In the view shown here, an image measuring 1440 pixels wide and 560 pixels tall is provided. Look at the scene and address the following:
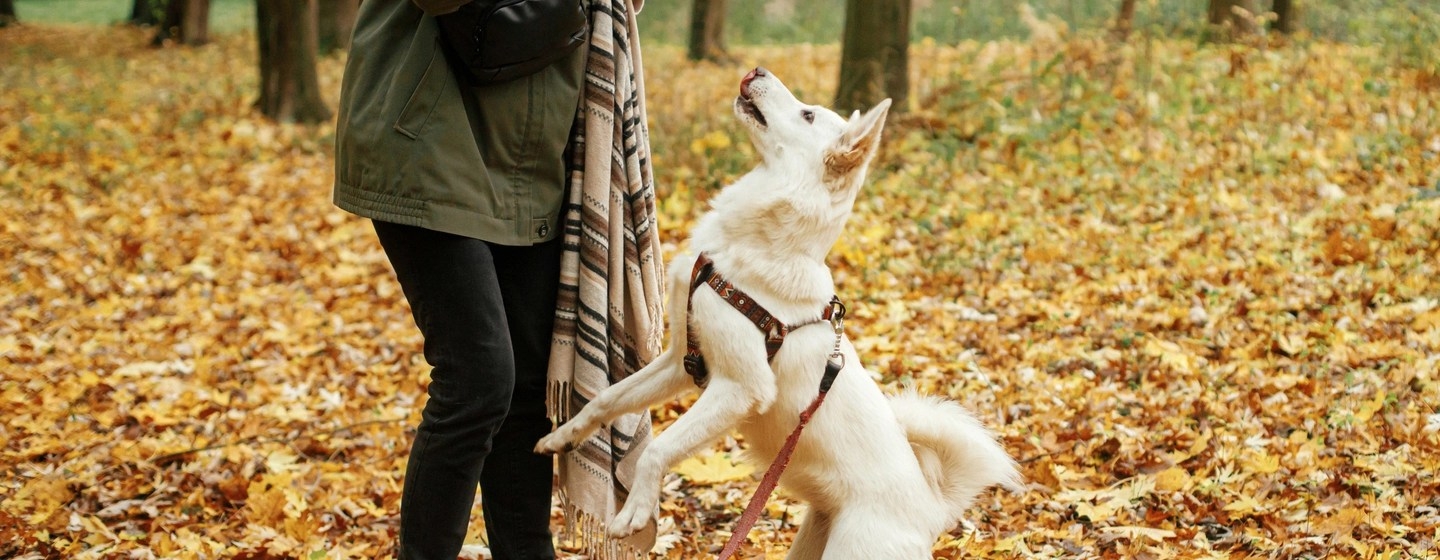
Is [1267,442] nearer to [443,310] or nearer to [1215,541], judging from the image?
[1215,541]

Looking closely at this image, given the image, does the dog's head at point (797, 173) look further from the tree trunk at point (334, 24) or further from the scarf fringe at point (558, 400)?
the tree trunk at point (334, 24)

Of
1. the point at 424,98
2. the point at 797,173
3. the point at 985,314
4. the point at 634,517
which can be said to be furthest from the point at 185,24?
the point at 634,517

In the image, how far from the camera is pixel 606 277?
112 inches

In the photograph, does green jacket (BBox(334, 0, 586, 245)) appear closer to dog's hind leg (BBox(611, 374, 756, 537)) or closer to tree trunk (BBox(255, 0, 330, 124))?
dog's hind leg (BBox(611, 374, 756, 537))

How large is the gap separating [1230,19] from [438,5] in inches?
377

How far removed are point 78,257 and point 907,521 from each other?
676 centimetres

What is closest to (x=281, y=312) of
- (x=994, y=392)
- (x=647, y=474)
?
(x=994, y=392)

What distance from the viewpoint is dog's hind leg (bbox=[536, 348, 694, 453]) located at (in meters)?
2.76

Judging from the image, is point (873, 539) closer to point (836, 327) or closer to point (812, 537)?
point (812, 537)

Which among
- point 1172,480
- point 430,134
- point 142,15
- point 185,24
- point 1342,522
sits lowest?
point 142,15

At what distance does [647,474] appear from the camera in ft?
8.43

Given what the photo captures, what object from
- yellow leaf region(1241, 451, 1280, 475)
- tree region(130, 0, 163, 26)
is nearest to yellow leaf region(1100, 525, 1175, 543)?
yellow leaf region(1241, 451, 1280, 475)

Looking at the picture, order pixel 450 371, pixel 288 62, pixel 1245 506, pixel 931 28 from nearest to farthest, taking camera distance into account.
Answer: pixel 450 371 < pixel 1245 506 < pixel 288 62 < pixel 931 28

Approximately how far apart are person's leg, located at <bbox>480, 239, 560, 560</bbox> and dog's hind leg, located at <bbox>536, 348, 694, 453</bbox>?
0.39 feet
